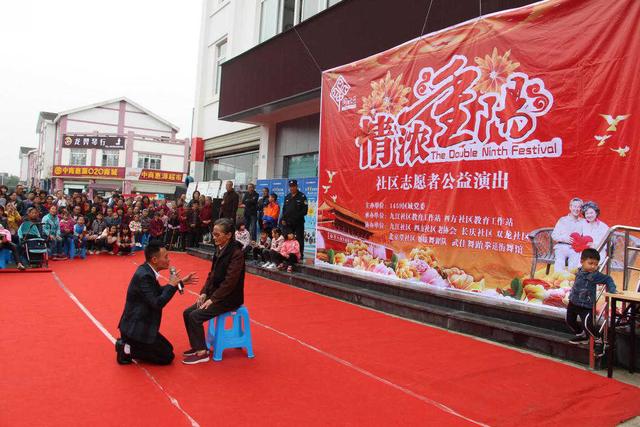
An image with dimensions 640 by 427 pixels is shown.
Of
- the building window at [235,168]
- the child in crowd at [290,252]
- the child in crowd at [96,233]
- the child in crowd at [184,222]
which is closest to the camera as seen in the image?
the child in crowd at [290,252]

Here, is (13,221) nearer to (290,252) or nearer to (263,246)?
(263,246)

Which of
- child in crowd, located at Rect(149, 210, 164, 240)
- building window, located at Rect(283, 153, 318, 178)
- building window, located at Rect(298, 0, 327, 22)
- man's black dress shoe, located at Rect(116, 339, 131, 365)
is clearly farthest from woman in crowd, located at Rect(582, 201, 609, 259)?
child in crowd, located at Rect(149, 210, 164, 240)

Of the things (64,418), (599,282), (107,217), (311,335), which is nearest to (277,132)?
(107,217)

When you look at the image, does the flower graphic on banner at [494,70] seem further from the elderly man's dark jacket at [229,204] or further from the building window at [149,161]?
the building window at [149,161]

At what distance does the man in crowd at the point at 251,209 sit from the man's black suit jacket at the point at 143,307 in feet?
24.0

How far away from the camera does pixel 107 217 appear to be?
13.7m

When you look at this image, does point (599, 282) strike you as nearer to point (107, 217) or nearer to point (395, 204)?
point (395, 204)

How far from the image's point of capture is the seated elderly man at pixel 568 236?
5.50 m

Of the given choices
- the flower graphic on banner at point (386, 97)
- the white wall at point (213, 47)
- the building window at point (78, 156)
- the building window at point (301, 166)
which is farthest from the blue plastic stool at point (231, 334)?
the building window at point (78, 156)

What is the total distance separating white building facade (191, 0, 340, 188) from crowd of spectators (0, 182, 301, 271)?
6.00 ft

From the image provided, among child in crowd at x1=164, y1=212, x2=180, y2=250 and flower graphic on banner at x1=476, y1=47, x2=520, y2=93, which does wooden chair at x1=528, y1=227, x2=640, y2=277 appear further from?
child in crowd at x1=164, y1=212, x2=180, y2=250

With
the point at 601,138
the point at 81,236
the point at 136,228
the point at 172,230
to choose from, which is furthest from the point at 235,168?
the point at 601,138

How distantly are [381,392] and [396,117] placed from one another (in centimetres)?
519

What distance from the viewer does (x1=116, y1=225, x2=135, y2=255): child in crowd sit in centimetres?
1353
